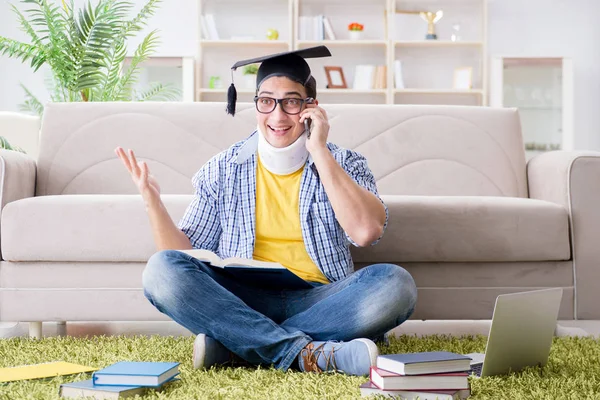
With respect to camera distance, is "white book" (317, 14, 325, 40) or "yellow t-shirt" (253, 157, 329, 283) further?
"white book" (317, 14, 325, 40)

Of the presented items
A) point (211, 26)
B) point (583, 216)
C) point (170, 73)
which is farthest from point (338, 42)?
point (583, 216)

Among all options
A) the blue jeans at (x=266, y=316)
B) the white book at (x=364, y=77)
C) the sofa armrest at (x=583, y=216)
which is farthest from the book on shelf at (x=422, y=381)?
the white book at (x=364, y=77)

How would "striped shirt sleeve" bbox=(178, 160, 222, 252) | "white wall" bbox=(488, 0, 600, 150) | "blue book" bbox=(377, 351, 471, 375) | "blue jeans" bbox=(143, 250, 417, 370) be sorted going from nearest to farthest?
"blue book" bbox=(377, 351, 471, 375)
"blue jeans" bbox=(143, 250, 417, 370)
"striped shirt sleeve" bbox=(178, 160, 222, 252)
"white wall" bbox=(488, 0, 600, 150)

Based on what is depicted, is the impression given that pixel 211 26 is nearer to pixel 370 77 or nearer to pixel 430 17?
pixel 370 77

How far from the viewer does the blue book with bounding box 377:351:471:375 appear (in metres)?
1.34

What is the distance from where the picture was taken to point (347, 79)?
6.48 m

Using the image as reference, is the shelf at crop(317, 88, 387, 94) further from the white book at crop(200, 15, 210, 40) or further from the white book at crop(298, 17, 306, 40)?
the white book at crop(200, 15, 210, 40)

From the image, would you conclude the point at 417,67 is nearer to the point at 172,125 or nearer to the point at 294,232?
the point at 172,125

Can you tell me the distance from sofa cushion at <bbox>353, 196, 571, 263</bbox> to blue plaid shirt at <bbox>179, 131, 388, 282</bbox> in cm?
36

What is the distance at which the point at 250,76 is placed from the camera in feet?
20.7

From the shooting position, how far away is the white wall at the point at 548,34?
21.3 ft

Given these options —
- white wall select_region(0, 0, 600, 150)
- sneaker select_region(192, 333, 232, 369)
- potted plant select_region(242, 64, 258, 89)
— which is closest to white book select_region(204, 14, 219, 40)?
white wall select_region(0, 0, 600, 150)

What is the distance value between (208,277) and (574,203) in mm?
1265

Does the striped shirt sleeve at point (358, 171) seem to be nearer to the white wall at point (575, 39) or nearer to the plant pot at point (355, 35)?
the plant pot at point (355, 35)
